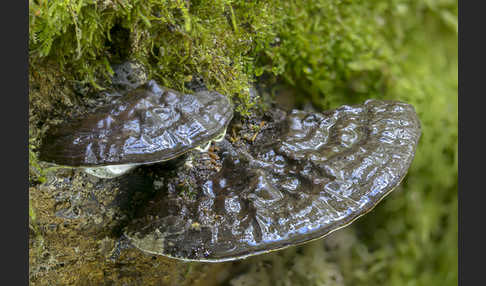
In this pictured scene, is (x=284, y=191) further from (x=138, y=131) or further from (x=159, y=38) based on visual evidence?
(x=159, y=38)

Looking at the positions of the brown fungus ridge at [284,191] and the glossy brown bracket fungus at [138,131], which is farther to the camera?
the brown fungus ridge at [284,191]

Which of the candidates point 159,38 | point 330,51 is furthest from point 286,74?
point 159,38

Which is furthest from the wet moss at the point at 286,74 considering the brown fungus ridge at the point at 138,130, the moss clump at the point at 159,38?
the brown fungus ridge at the point at 138,130

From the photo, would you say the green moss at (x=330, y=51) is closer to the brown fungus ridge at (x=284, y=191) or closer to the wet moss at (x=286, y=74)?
the wet moss at (x=286, y=74)

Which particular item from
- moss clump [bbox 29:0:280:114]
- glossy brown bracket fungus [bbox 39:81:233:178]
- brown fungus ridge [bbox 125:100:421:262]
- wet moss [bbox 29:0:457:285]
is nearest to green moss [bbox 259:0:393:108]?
wet moss [bbox 29:0:457:285]

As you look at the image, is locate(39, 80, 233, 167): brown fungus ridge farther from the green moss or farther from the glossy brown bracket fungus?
the green moss

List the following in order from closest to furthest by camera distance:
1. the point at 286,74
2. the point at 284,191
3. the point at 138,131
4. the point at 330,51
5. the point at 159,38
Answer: the point at 138,131 < the point at 284,191 < the point at 159,38 < the point at 286,74 < the point at 330,51

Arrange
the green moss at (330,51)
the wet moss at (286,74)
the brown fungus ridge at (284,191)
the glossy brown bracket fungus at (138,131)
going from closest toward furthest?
the glossy brown bracket fungus at (138,131) → the brown fungus ridge at (284,191) → the wet moss at (286,74) → the green moss at (330,51)
